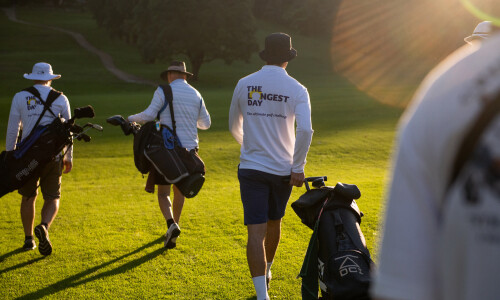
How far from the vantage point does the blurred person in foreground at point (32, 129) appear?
679cm

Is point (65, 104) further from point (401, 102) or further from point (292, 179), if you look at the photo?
point (401, 102)

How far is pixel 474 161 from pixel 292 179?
12.7 ft

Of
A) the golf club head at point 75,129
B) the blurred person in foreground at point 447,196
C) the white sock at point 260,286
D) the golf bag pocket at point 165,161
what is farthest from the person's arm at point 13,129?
the blurred person in foreground at point 447,196

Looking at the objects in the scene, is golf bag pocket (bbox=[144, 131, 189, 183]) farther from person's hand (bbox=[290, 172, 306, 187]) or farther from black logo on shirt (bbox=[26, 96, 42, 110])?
person's hand (bbox=[290, 172, 306, 187])

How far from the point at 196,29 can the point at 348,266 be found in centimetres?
4860

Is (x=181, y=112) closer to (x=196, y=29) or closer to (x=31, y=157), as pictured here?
(x=31, y=157)

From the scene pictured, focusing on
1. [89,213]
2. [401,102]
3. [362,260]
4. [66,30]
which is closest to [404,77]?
[401,102]

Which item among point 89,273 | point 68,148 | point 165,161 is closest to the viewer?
point 89,273

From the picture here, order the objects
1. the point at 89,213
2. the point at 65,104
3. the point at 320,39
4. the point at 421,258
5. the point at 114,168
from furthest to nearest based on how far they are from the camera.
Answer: the point at 320,39, the point at 114,168, the point at 89,213, the point at 65,104, the point at 421,258

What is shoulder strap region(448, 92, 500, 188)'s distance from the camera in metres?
1.26

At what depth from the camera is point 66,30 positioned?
77.9m

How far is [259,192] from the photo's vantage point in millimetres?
5133

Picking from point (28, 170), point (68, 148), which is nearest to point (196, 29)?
point (68, 148)

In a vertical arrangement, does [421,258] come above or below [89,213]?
above
